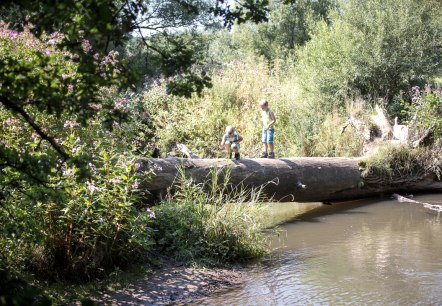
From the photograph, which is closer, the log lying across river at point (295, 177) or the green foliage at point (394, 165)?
the log lying across river at point (295, 177)

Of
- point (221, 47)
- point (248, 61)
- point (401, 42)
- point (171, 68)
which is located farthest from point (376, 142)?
point (221, 47)

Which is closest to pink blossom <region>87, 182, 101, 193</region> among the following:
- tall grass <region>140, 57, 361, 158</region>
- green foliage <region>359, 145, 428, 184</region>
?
green foliage <region>359, 145, 428, 184</region>

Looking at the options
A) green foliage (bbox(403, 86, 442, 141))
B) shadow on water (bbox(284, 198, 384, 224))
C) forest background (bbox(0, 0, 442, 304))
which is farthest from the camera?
green foliage (bbox(403, 86, 442, 141))

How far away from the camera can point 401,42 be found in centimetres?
1697

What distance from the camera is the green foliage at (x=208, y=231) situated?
25.0 ft

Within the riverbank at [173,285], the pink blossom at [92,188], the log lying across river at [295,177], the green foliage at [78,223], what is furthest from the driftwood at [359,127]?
the pink blossom at [92,188]

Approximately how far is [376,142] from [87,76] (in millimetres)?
11196

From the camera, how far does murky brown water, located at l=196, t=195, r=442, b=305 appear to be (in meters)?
6.52

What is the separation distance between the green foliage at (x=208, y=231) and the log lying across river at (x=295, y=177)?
104 centimetres

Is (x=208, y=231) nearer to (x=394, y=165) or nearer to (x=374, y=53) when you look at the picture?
(x=394, y=165)

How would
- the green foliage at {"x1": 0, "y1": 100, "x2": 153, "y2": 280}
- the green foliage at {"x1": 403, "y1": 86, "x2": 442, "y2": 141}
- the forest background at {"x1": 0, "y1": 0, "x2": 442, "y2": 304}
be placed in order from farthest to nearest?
1. the green foliage at {"x1": 403, "y1": 86, "x2": 442, "y2": 141}
2. the green foliage at {"x1": 0, "y1": 100, "x2": 153, "y2": 280}
3. the forest background at {"x1": 0, "y1": 0, "x2": 442, "y2": 304}

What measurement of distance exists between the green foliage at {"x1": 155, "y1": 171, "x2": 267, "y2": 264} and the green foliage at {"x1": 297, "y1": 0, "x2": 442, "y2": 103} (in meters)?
9.54

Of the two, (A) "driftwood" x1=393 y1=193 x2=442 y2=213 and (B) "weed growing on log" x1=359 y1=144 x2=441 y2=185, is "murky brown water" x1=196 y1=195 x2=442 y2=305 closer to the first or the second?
(A) "driftwood" x1=393 y1=193 x2=442 y2=213

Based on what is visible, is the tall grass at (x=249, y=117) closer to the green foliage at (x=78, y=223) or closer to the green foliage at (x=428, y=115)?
the green foliage at (x=428, y=115)
